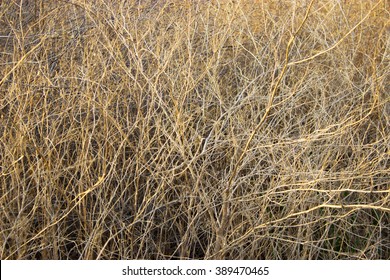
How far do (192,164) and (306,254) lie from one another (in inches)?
27.8

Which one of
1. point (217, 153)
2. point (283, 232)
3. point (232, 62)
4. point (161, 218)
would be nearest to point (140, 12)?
point (232, 62)

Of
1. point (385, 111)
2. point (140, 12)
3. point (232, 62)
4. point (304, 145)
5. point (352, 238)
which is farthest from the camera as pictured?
point (140, 12)

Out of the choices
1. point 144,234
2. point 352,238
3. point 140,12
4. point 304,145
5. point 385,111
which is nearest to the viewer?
point 144,234

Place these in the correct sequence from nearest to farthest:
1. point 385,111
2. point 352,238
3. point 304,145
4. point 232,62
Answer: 1. point 304,145
2. point 352,238
3. point 385,111
4. point 232,62

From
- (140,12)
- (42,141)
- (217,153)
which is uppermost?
(140,12)

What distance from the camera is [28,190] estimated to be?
2328mm

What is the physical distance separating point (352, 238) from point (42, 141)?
5.25ft

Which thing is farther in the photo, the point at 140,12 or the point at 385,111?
the point at 140,12

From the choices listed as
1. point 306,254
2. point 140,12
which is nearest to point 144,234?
point 306,254

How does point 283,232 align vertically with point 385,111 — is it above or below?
below
